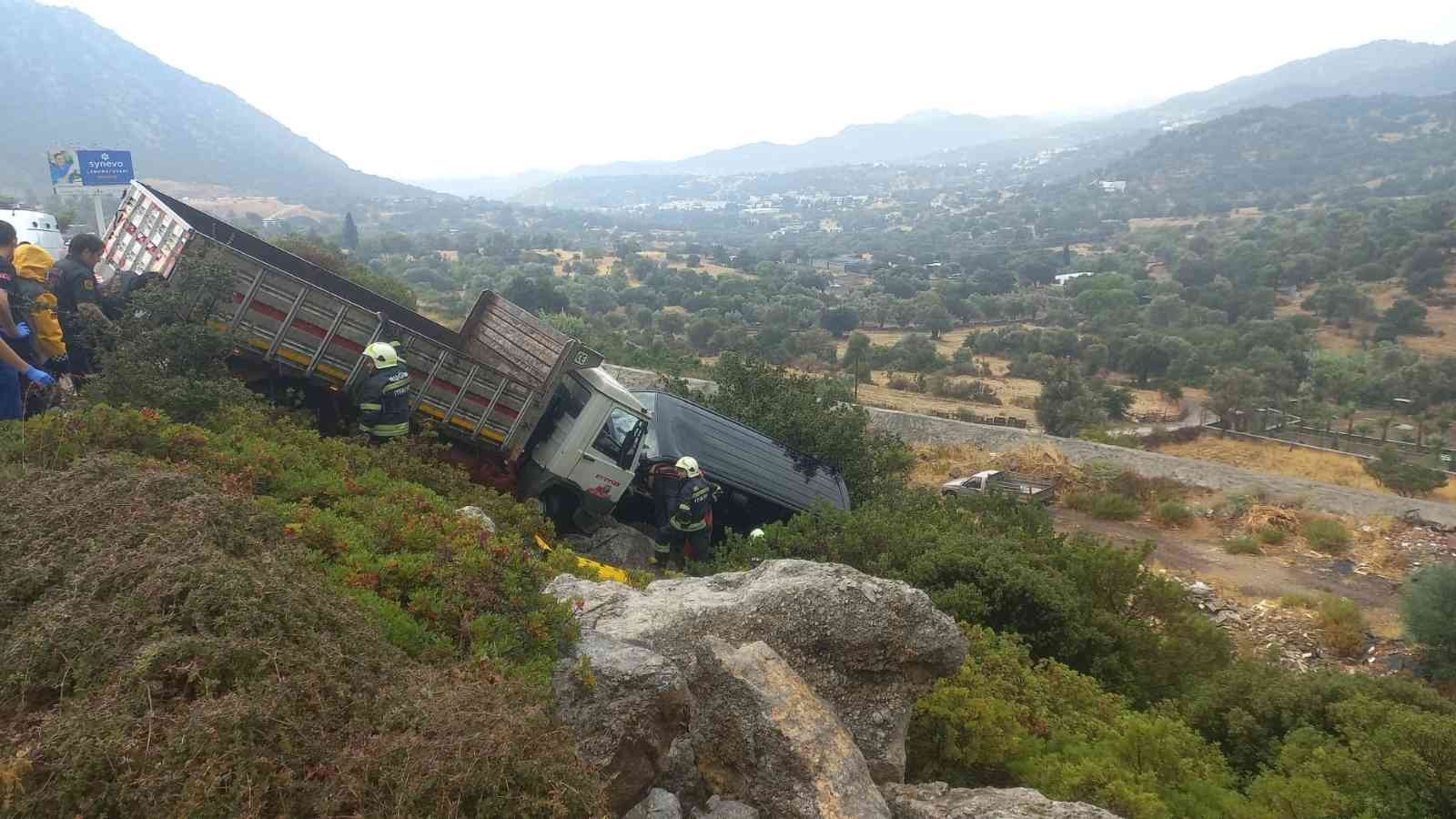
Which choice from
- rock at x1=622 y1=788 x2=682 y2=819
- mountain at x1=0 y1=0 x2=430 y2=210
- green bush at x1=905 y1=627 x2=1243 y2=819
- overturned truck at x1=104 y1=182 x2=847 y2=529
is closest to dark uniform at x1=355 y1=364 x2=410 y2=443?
overturned truck at x1=104 y1=182 x2=847 y2=529

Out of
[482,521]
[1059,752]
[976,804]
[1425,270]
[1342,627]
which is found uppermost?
[1425,270]

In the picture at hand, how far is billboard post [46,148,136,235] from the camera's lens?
18.1 m

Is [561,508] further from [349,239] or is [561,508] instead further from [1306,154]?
[1306,154]

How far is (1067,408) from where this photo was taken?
29.5 metres

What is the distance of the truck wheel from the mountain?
107m

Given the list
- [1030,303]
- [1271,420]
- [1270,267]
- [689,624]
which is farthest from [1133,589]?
[1270,267]

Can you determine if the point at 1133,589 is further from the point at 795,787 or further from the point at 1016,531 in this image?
the point at 795,787

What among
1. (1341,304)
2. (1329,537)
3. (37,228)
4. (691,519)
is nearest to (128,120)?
(37,228)

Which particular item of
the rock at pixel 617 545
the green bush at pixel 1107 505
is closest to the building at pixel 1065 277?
the green bush at pixel 1107 505

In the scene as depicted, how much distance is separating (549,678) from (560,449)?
16.6ft

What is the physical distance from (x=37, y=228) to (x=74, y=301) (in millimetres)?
7818

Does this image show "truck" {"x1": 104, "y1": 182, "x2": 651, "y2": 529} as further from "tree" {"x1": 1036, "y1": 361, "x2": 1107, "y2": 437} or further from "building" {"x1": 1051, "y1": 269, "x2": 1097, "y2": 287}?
"building" {"x1": 1051, "y1": 269, "x2": 1097, "y2": 287}

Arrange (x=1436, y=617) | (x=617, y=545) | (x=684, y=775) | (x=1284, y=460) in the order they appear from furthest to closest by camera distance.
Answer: (x=1284, y=460) → (x=1436, y=617) → (x=617, y=545) → (x=684, y=775)

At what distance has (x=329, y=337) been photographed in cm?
824
